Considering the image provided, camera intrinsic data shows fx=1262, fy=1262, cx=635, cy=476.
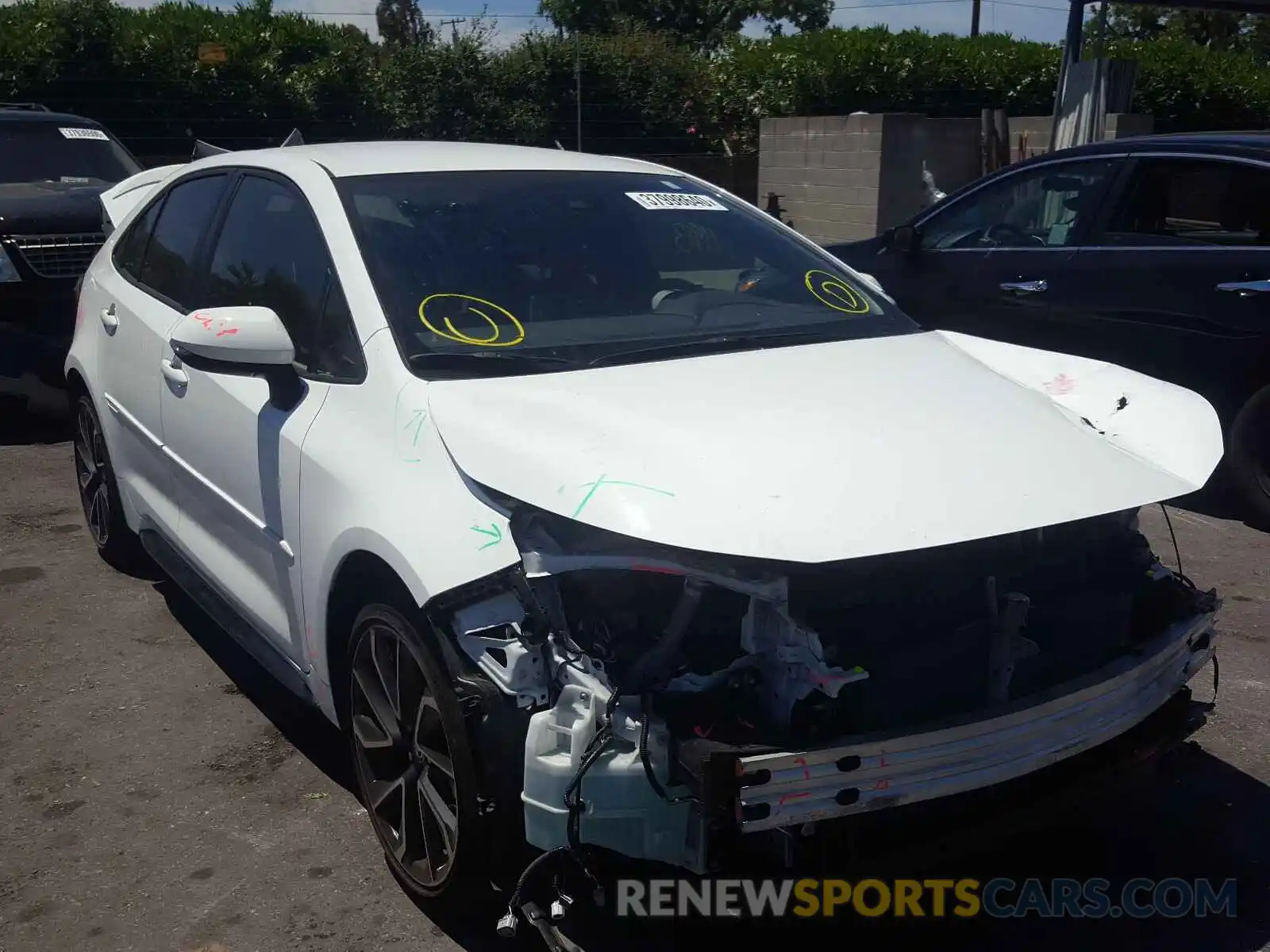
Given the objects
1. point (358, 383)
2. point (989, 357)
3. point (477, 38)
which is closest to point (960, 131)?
point (477, 38)

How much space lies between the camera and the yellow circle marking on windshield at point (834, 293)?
380 centimetres

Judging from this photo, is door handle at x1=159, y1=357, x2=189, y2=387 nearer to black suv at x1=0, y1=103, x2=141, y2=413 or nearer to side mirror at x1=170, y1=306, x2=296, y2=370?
side mirror at x1=170, y1=306, x2=296, y2=370

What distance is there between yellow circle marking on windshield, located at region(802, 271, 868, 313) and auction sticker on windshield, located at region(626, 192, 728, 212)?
435 mm

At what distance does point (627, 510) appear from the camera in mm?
2420

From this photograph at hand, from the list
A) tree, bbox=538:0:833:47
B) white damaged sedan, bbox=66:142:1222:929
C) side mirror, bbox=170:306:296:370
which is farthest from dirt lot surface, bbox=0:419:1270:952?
tree, bbox=538:0:833:47

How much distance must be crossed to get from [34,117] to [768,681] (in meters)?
8.70

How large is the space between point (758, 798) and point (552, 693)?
47 centimetres

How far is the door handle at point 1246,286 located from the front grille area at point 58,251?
6071 mm

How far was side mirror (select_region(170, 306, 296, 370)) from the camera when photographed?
3.21m

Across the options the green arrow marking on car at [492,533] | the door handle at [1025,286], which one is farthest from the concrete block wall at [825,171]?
the green arrow marking on car at [492,533]

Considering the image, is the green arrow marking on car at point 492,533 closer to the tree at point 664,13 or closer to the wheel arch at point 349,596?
the wheel arch at point 349,596

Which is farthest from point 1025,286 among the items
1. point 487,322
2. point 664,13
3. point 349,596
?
point 664,13

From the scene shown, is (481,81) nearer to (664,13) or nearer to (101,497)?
(101,497)

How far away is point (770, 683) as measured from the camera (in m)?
2.45
